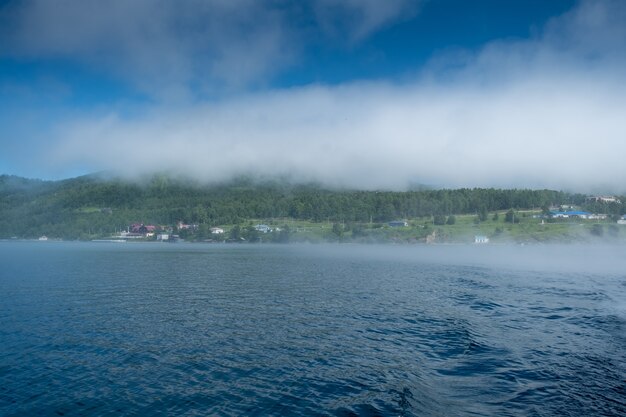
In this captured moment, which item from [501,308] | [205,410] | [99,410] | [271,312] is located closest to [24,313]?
[271,312]

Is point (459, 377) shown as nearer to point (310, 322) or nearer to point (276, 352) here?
point (276, 352)

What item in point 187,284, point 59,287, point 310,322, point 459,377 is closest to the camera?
point 459,377

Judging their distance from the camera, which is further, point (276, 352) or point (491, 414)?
point (276, 352)

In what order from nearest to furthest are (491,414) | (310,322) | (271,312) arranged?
(491,414), (310,322), (271,312)

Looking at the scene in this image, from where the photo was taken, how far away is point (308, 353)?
30.0 meters

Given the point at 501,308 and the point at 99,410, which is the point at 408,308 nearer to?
the point at 501,308

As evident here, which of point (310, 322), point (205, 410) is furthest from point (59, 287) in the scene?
point (205, 410)

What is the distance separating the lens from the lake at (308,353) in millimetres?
21766

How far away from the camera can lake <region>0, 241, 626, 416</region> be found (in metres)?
21.8

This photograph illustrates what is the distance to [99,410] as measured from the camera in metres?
21.0

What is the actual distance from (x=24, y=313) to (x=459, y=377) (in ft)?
133

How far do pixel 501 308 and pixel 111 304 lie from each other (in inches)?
1739

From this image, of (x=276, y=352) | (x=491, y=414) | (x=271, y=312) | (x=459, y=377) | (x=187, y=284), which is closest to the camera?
(x=491, y=414)

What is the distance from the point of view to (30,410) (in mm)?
20953
